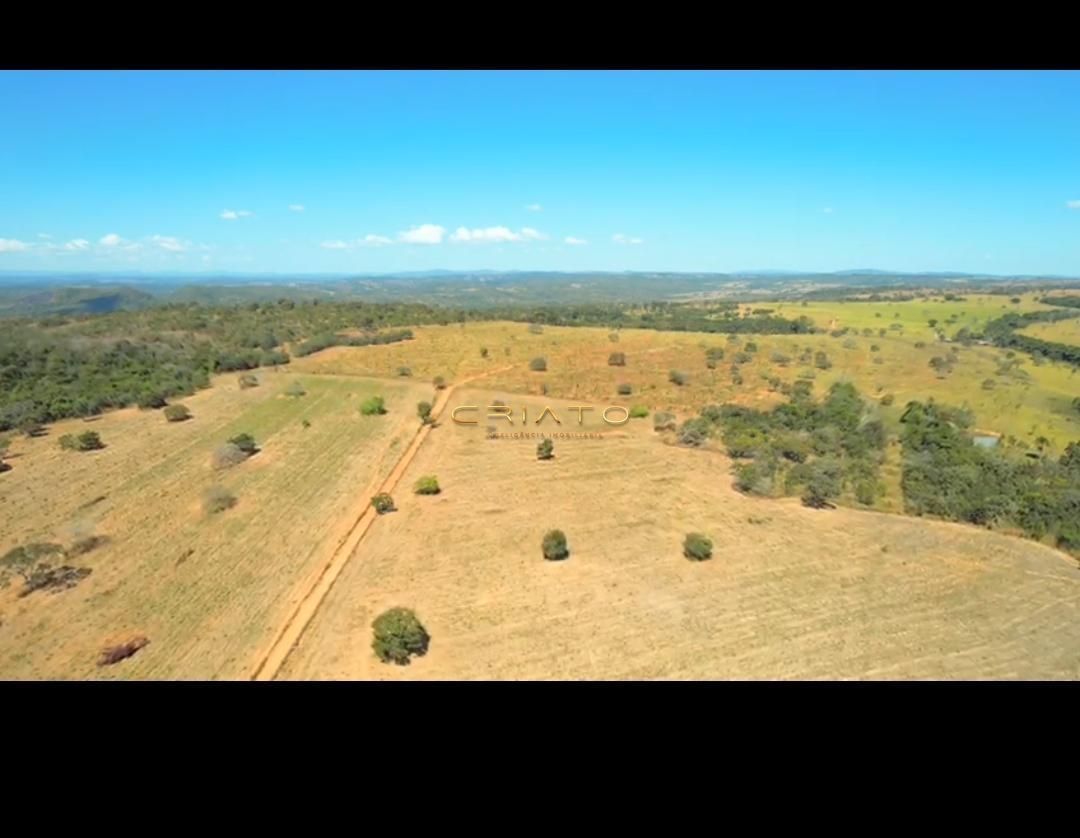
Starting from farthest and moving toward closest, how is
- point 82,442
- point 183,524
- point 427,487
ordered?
1. point 82,442
2. point 427,487
3. point 183,524

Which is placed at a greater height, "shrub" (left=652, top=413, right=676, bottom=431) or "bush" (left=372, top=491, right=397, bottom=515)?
"shrub" (left=652, top=413, right=676, bottom=431)

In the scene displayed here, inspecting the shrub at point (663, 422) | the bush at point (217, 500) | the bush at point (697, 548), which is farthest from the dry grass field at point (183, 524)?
the shrub at point (663, 422)

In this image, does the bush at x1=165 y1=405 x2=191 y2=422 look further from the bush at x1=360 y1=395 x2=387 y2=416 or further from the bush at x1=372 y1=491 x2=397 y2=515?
the bush at x1=372 y1=491 x2=397 y2=515

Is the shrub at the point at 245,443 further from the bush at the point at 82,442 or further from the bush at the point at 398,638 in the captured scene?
the bush at the point at 398,638

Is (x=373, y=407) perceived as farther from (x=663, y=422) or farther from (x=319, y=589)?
(x=319, y=589)

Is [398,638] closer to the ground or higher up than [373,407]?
higher up

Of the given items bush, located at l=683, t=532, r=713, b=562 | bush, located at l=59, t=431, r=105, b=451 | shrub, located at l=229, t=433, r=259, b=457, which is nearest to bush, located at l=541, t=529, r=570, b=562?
bush, located at l=683, t=532, r=713, b=562

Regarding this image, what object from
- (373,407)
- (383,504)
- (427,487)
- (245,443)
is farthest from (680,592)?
(373,407)

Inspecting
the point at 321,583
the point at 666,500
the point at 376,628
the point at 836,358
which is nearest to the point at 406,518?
the point at 321,583
